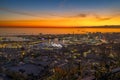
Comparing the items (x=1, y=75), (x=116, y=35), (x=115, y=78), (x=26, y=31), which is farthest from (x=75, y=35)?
(x=115, y=78)

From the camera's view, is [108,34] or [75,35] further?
[75,35]

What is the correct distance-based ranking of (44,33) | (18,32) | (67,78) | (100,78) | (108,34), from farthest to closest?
(44,33), (18,32), (108,34), (67,78), (100,78)

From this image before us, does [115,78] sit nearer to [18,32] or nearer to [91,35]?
[91,35]

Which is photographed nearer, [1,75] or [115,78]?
[115,78]

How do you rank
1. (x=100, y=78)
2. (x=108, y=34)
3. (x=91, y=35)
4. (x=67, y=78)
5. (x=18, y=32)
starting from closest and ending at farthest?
(x=100, y=78), (x=67, y=78), (x=108, y=34), (x=91, y=35), (x=18, y=32)

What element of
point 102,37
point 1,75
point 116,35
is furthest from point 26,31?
point 1,75

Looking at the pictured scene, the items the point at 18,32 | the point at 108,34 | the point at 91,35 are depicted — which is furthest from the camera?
the point at 18,32

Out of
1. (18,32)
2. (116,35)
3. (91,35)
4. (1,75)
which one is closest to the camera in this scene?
(1,75)

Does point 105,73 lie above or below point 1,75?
above

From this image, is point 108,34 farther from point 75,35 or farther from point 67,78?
point 67,78
